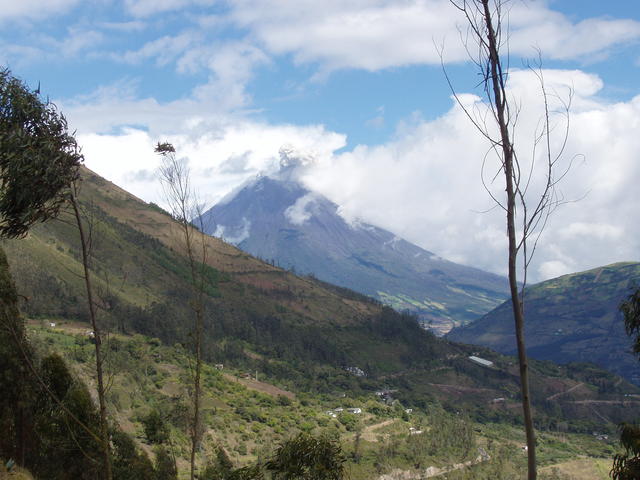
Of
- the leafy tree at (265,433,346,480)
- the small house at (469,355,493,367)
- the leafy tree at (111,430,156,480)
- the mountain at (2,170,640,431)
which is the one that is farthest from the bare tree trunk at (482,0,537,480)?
the small house at (469,355,493,367)

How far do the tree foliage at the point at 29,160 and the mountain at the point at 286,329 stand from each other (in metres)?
54.8

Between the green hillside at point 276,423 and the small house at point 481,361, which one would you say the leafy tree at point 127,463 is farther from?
the small house at point 481,361

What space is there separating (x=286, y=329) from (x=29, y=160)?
104419 mm

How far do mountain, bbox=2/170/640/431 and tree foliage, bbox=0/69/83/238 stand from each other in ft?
180

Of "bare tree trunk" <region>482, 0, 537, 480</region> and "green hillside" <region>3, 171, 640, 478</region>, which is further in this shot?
"green hillside" <region>3, 171, 640, 478</region>

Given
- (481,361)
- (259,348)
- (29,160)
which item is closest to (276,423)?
(259,348)

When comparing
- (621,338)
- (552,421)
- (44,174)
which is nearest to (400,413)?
(552,421)

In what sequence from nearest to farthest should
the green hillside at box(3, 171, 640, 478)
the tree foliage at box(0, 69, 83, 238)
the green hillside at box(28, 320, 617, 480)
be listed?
the tree foliage at box(0, 69, 83, 238) → the green hillside at box(28, 320, 617, 480) → the green hillside at box(3, 171, 640, 478)

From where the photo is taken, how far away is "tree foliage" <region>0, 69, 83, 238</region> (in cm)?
820

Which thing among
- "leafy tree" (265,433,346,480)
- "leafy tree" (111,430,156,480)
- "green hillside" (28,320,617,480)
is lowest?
"green hillside" (28,320,617,480)

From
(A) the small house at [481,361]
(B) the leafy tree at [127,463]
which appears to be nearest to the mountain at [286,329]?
(A) the small house at [481,361]

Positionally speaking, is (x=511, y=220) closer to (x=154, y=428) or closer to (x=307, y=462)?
(x=307, y=462)

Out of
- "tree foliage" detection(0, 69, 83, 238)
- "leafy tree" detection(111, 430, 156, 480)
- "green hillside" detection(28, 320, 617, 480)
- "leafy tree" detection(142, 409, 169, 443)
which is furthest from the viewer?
"green hillside" detection(28, 320, 617, 480)

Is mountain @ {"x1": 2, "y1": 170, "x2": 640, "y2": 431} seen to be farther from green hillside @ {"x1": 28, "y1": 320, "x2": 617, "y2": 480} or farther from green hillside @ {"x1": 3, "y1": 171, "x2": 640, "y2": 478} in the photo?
green hillside @ {"x1": 28, "y1": 320, "x2": 617, "y2": 480}
